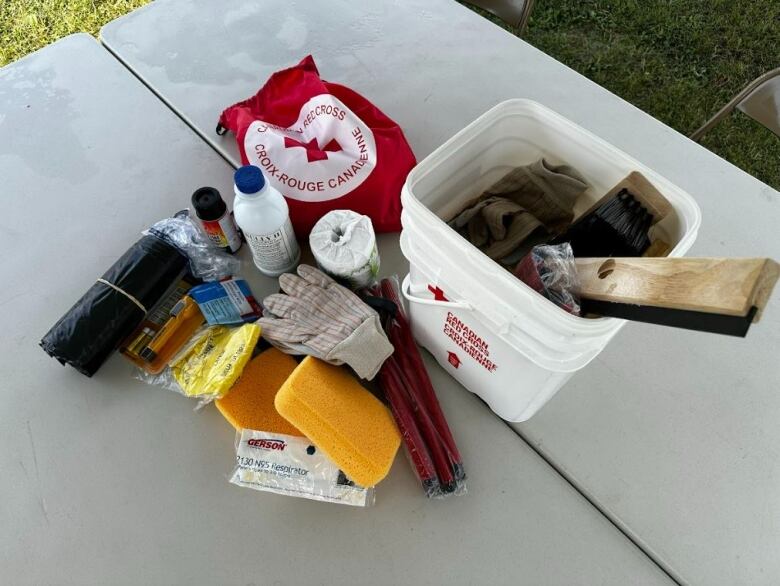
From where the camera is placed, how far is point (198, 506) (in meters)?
0.63

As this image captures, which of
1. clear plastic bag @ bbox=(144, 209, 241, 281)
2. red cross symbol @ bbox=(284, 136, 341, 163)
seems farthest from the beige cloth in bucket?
clear plastic bag @ bbox=(144, 209, 241, 281)

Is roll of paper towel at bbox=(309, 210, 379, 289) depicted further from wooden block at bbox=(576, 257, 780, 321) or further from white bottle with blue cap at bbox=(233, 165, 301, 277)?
wooden block at bbox=(576, 257, 780, 321)

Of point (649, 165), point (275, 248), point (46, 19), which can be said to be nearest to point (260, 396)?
→ point (275, 248)

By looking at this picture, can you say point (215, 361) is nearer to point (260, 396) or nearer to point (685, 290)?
point (260, 396)

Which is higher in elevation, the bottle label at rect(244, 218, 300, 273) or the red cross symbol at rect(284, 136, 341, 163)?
the red cross symbol at rect(284, 136, 341, 163)

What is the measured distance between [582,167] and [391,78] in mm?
501

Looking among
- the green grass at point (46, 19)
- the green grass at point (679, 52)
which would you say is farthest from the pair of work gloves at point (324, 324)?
the green grass at point (46, 19)

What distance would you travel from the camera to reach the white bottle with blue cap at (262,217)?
65 cm

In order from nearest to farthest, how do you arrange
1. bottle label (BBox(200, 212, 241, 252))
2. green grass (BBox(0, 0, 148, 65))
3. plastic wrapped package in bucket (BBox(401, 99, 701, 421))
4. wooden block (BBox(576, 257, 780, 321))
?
wooden block (BBox(576, 257, 780, 321))
plastic wrapped package in bucket (BBox(401, 99, 701, 421))
bottle label (BBox(200, 212, 241, 252))
green grass (BBox(0, 0, 148, 65))

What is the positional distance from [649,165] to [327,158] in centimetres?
56

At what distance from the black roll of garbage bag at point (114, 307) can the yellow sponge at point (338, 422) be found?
257mm

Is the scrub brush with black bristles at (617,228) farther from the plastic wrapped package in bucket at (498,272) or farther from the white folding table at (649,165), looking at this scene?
the white folding table at (649,165)

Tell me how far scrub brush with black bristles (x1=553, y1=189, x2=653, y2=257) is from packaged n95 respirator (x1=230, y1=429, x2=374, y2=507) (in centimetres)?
41

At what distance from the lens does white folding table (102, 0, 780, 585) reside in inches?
24.5
